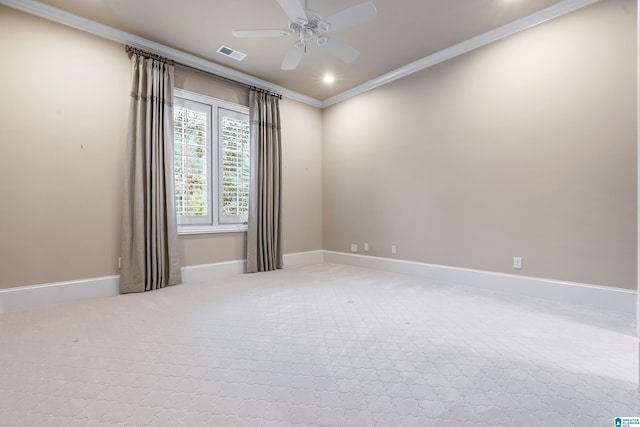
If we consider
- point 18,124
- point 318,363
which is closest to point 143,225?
point 18,124

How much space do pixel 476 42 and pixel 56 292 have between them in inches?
216

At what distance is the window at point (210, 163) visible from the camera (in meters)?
4.04

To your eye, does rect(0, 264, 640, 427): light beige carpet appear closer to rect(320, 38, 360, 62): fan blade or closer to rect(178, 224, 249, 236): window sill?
rect(178, 224, 249, 236): window sill

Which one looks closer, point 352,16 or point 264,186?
point 352,16

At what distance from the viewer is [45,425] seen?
1.34 m

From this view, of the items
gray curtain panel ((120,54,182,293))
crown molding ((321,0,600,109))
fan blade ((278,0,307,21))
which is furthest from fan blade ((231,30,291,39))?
crown molding ((321,0,600,109))

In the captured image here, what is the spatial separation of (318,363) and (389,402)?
524 mm

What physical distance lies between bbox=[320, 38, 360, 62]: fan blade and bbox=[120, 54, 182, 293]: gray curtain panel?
2.15 meters

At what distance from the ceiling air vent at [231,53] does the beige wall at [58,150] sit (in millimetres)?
1127

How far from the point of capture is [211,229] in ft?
14.1

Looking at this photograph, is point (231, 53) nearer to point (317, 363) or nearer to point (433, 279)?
point (317, 363)

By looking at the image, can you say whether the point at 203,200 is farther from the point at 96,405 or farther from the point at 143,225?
the point at 96,405

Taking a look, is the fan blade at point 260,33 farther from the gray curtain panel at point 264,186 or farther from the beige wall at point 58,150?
the gray curtain panel at point 264,186

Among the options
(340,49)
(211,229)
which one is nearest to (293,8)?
(340,49)
